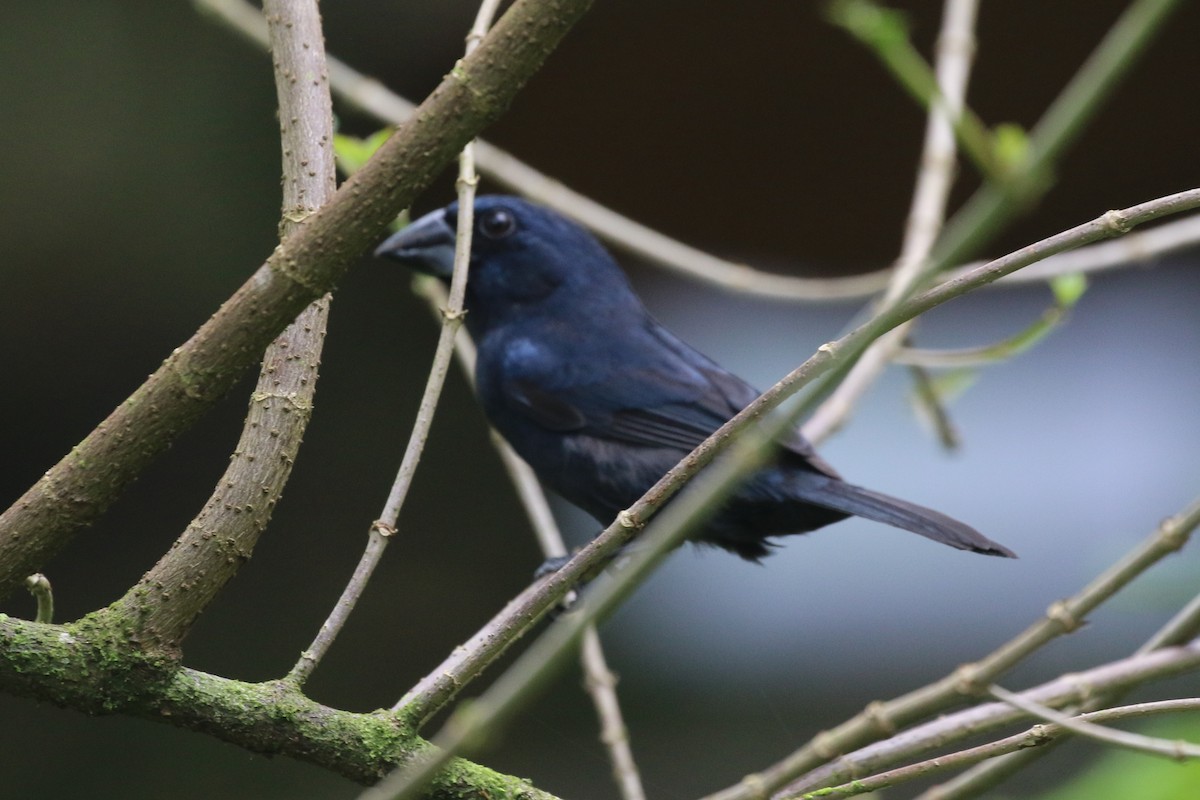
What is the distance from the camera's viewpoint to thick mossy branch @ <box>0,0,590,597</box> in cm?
146

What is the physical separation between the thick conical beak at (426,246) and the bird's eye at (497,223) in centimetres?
12

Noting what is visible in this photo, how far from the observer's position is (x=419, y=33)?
538 centimetres

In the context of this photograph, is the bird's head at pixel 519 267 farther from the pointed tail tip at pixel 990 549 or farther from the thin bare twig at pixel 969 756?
the thin bare twig at pixel 969 756

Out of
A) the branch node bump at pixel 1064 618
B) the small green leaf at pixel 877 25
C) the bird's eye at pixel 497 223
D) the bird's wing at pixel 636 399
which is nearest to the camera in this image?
the small green leaf at pixel 877 25

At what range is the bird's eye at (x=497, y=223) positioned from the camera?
372 cm

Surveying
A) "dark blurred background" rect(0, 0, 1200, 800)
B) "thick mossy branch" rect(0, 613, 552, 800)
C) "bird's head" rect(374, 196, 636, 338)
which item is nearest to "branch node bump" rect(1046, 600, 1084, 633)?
"thick mossy branch" rect(0, 613, 552, 800)

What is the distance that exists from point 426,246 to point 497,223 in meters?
0.23

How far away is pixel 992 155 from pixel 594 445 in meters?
2.53

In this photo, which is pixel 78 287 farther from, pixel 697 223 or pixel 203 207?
pixel 697 223

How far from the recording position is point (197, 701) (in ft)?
4.87

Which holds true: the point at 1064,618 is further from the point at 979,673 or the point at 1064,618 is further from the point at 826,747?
the point at 826,747

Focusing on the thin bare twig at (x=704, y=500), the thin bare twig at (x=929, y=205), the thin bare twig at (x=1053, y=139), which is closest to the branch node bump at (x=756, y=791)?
the thin bare twig at (x=704, y=500)

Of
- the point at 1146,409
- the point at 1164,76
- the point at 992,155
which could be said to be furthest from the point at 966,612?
the point at 992,155

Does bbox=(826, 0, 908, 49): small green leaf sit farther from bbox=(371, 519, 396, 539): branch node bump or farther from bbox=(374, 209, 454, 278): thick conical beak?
bbox=(374, 209, 454, 278): thick conical beak
